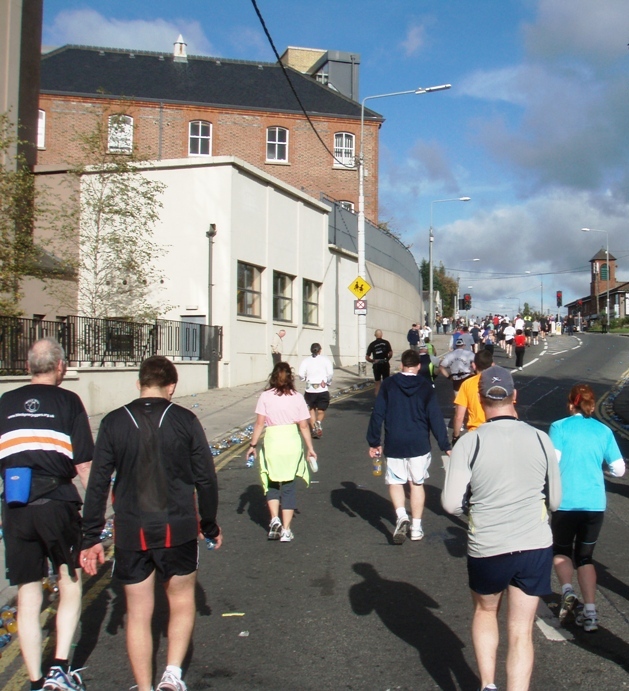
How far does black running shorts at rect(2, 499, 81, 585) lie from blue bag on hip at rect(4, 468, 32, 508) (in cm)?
6

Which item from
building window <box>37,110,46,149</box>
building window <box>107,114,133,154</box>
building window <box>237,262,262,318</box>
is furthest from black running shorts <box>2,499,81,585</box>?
building window <box>37,110,46,149</box>

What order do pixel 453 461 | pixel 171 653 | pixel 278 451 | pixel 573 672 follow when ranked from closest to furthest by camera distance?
1. pixel 453 461
2. pixel 171 653
3. pixel 573 672
4. pixel 278 451

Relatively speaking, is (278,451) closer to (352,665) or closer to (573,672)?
(352,665)

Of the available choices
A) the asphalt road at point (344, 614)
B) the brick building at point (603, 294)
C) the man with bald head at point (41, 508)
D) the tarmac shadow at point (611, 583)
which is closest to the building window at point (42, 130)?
the asphalt road at point (344, 614)

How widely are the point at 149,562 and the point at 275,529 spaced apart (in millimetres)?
3706

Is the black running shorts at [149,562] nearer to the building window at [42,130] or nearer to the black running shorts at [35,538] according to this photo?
the black running shorts at [35,538]

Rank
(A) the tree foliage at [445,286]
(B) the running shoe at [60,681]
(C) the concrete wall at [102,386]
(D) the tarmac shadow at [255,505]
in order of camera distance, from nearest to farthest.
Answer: (B) the running shoe at [60,681] < (D) the tarmac shadow at [255,505] < (C) the concrete wall at [102,386] < (A) the tree foliage at [445,286]

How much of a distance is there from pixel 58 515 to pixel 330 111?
40788 mm

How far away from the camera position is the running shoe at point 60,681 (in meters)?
4.33

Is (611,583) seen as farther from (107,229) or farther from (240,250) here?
(240,250)

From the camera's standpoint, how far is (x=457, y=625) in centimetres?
554

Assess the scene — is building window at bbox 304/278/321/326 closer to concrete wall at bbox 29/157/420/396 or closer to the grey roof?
concrete wall at bbox 29/157/420/396

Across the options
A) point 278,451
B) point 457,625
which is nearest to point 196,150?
point 278,451

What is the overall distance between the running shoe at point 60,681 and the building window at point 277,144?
3996 centimetres
